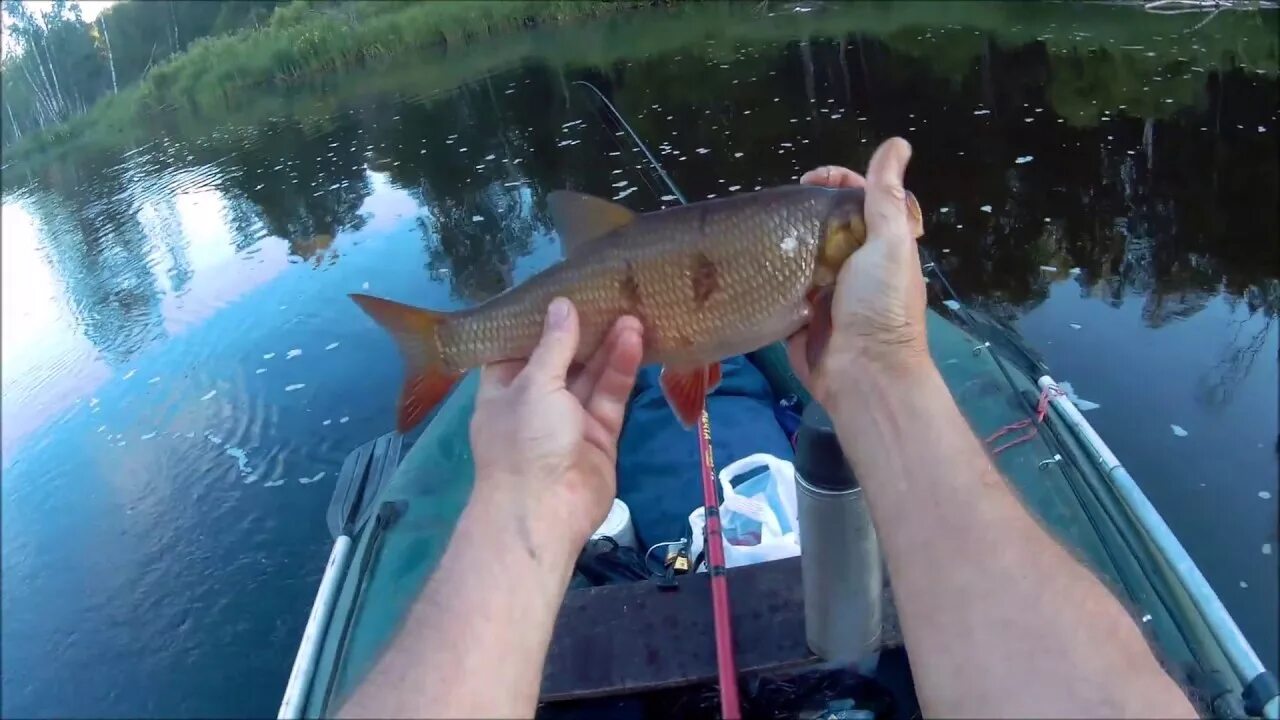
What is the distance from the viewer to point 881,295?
184 cm

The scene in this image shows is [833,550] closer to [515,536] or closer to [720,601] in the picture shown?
[720,601]

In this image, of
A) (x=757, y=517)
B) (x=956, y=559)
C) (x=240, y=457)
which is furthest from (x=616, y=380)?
(x=240, y=457)

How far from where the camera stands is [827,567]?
220 centimetres

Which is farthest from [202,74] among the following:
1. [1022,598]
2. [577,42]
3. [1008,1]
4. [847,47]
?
[1022,598]

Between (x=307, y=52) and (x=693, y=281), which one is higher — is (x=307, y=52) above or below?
above

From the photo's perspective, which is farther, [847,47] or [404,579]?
[847,47]

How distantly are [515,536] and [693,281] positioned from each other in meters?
0.78

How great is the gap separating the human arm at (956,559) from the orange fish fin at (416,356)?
993 mm

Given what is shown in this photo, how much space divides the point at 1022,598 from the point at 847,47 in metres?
17.6

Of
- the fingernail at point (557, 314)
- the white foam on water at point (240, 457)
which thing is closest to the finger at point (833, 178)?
the fingernail at point (557, 314)

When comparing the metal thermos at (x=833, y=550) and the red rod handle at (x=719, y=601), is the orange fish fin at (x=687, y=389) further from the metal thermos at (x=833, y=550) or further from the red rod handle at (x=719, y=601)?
the red rod handle at (x=719, y=601)

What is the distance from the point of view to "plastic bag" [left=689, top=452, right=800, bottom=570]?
3072 millimetres

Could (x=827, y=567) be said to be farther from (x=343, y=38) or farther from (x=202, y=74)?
(x=202, y=74)

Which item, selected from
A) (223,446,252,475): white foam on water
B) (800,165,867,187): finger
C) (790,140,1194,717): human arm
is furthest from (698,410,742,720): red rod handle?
(223,446,252,475): white foam on water
